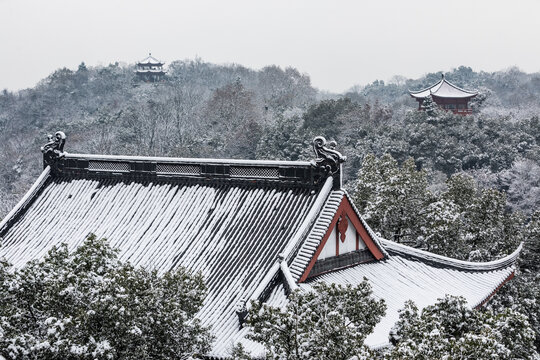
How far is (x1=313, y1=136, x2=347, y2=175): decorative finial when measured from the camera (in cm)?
1477

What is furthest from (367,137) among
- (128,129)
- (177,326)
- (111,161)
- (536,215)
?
(177,326)

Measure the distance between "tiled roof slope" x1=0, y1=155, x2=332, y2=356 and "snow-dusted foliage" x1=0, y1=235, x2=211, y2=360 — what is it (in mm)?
3307

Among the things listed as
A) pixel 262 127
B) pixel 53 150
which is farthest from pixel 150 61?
pixel 53 150

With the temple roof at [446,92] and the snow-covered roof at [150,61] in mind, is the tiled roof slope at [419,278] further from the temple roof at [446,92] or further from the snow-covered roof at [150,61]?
the snow-covered roof at [150,61]

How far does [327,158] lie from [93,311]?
8008 millimetres

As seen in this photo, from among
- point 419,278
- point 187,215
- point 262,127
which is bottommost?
point 419,278

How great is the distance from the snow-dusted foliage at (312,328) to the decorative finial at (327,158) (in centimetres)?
631

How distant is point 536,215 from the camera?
69.4 feet

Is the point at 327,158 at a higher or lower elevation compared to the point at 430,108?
lower

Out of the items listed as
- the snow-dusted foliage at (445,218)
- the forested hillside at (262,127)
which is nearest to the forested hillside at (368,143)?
the snow-dusted foliage at (445,218)

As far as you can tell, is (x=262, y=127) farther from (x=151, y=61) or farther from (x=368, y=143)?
(x=151, y=61)

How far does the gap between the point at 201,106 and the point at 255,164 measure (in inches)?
2812

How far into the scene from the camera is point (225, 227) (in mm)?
15281

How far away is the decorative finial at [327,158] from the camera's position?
1477 cm
